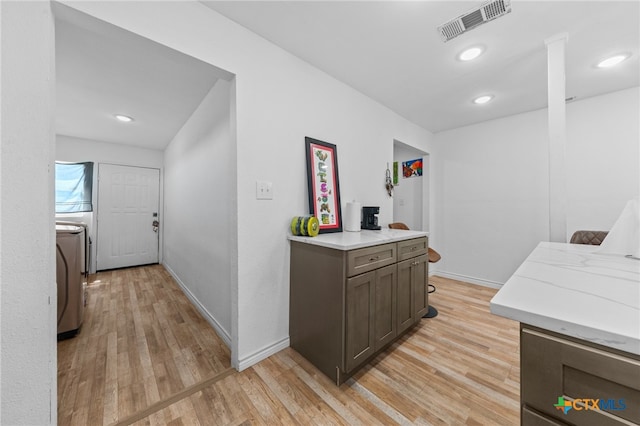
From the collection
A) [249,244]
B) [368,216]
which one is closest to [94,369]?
[249,244]

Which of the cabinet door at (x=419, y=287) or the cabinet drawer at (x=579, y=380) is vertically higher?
the cabinet drawer at (x=579, y=380)

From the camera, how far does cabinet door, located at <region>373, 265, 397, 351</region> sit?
65.6 inches

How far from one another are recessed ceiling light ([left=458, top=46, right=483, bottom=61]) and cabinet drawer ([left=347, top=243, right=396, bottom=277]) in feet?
5.72

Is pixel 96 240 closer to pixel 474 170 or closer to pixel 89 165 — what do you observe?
pixel 89 165

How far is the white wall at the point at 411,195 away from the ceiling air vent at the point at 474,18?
2231 mm

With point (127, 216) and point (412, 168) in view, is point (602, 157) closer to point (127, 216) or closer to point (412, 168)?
point (412, 168)

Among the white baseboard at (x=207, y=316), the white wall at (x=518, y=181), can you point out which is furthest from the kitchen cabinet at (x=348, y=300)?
the white wall at (x=518, y=181)

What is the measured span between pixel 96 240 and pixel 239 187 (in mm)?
4163

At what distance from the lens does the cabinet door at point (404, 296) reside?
1.87 meters

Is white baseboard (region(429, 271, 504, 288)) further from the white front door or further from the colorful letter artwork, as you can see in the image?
the white front door

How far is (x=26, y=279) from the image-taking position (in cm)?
98

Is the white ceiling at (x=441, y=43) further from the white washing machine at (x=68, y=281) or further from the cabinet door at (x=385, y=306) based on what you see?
the white washing machine at (x=68, y=281)

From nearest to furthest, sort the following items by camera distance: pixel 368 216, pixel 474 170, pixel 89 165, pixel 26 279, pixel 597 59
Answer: pixel 26 279 → pixel 597 59 → pixel 368 216 → pixel 474 170 → pixel 89 165

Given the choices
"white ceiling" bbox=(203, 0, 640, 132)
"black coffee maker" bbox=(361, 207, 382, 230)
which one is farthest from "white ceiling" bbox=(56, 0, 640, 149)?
"black coffee maker" bbox=(361, 207, 382, 230)
